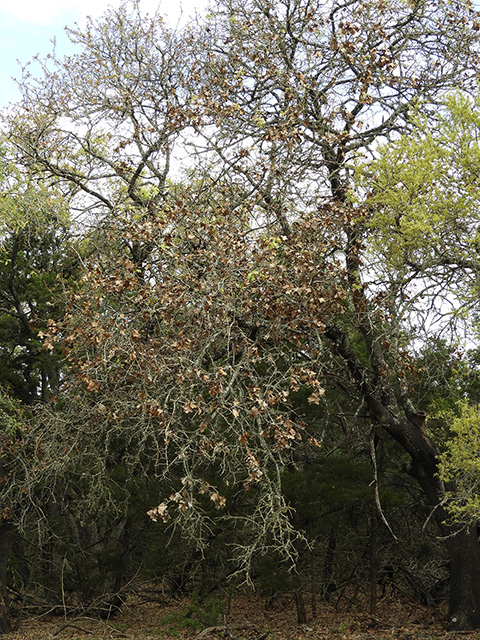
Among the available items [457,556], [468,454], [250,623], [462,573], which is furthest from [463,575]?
[250,623]

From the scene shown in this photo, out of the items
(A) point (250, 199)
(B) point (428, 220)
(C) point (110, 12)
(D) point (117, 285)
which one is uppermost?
(C) point (110, 12)

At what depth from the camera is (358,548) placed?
38.8 feet

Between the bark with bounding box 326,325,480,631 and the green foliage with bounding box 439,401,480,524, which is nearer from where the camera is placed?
the green foliage with bounding box 439,401,480,524

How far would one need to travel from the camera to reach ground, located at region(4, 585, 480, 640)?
9906mm

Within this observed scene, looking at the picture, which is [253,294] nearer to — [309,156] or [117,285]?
[117,285]

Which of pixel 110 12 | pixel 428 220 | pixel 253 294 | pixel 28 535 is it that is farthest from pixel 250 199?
pixel 28 535

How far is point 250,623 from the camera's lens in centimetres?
1030

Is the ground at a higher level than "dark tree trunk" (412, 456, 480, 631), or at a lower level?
lower

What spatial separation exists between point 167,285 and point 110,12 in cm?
684

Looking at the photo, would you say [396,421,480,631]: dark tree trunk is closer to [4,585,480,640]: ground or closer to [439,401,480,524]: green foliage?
[4,585,480,640]: ground

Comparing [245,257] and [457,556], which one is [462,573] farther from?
[245,257]

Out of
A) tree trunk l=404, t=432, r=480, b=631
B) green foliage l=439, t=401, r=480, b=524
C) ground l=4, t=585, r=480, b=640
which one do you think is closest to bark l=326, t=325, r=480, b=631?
tree trunk l=404, t=432, r=480, b=631

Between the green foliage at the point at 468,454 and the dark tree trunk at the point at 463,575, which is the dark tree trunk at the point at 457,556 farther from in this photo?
the green foliage at the point at 468,454

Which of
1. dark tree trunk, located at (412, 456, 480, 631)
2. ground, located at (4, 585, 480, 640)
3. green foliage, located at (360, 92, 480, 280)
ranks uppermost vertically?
green foliage, located at (360, 92, 480, 280)
